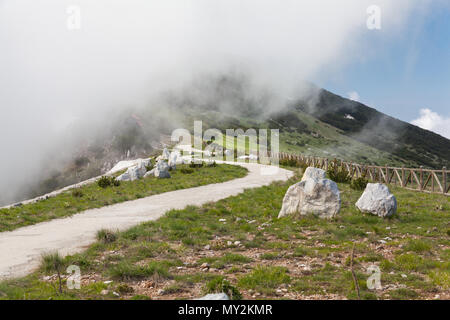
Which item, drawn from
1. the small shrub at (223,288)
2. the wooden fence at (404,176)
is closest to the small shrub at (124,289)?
the small shrub at (223,288)

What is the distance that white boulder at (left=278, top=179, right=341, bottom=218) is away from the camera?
13930mm

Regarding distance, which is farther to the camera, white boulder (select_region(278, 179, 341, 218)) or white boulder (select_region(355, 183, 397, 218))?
white boulder (select_region(278, 179, 341, 218))

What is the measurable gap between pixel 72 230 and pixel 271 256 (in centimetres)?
909

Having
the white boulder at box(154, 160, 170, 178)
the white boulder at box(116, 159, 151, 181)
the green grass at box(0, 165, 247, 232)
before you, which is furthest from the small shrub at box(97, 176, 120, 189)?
the white boulder at box(154, 160, 170, 178)

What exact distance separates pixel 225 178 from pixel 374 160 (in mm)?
167532

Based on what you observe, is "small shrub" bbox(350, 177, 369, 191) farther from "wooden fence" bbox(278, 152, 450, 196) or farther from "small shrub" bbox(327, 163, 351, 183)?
"small shrub" bbox(327, 163, 351, 183)

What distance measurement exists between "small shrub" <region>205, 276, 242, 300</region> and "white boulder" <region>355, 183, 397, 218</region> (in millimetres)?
9496

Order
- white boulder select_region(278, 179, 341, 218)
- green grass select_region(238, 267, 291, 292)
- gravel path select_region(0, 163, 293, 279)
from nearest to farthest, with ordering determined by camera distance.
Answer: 1. green grass select_region(238, 267, 291, 292)
2. gravel path select_region(0, 163, 293, 279)
3. white boulder select_region(278, 179, 341, 218)

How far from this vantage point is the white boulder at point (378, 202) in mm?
13695

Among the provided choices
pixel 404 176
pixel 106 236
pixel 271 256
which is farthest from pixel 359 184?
pixel 106 236

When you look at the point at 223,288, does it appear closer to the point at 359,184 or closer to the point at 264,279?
the point at 264,279

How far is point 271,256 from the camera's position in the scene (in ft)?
31.5
